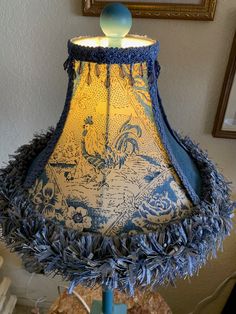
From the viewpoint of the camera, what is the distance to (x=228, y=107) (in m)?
0.81

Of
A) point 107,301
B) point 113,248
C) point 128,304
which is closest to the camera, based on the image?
point 113,248

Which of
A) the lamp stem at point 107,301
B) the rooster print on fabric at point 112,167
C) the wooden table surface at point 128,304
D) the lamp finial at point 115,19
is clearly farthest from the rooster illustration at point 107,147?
the wooden table surface at point 128,304

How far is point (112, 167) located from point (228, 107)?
473 mm

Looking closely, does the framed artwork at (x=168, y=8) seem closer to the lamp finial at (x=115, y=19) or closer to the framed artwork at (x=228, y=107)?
the framed artwork at (x=228, y=107)

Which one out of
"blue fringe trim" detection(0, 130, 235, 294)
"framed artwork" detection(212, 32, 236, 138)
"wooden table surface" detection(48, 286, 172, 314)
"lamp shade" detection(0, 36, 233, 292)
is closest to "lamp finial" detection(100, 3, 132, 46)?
"lamp shade" detection(0, 36, 233, 292)

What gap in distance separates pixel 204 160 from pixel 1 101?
0.58m

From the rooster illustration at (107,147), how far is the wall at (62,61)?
0.40 m

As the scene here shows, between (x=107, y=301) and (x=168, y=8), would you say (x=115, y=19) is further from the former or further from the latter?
(x=107, y=301)

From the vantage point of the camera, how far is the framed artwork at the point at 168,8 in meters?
0.71

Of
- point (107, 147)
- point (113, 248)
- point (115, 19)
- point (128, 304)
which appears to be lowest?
point (128, 304)

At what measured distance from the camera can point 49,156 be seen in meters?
0.49

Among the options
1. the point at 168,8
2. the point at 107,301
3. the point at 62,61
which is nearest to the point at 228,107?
the point at 168,8

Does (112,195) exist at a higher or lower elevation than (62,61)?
lower

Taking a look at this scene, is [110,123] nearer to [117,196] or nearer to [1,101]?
[117,196]
